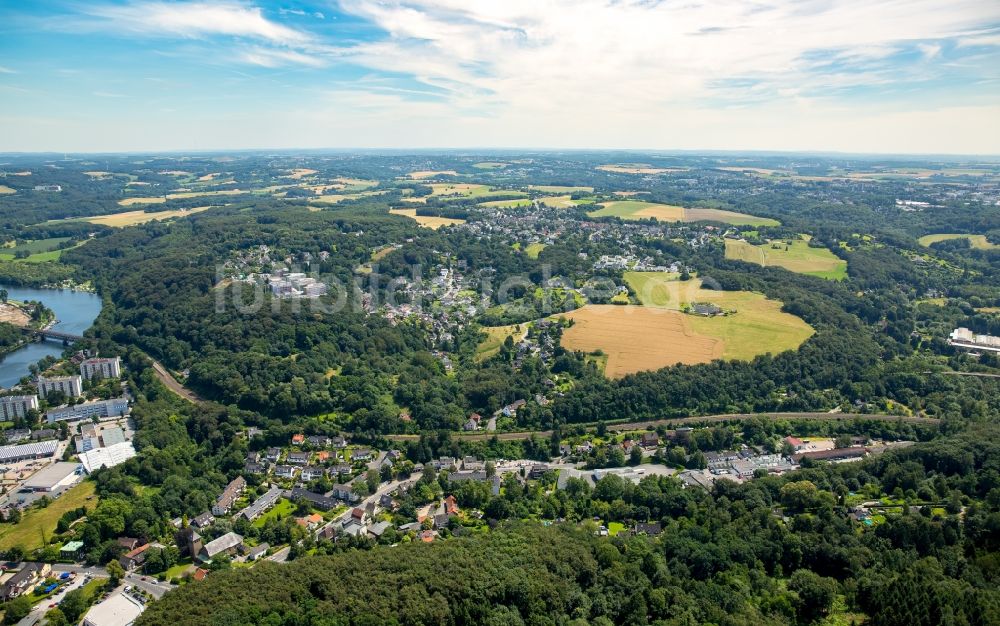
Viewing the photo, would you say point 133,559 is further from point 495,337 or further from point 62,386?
point 495,337

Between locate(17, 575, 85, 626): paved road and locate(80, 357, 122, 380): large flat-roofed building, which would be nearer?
locate(17, 575, 85, 626): paved road

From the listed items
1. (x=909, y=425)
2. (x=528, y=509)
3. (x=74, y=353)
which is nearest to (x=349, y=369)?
(x=528, y=509)

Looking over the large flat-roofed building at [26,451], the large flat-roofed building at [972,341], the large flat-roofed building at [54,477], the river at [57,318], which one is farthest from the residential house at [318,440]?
the large flat-roofed building at [972,341]

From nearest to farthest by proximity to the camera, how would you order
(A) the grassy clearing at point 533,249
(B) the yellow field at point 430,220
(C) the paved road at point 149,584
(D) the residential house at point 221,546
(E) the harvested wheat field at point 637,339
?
(C) the paved road at point 149,584
(D) the residential house at point 221,546
(E) the harvested wheat field at point 637,339
(A) the grassy clearing at point 533,249
(B) the yellow field at point 430,220

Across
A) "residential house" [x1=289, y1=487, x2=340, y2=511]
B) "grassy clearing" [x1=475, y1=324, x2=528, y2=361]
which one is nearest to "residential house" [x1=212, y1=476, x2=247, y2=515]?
"residential house" [x1=289, y1=487, x2=340, y2=511]

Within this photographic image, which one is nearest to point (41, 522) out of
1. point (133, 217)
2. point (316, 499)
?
point (316, 499)

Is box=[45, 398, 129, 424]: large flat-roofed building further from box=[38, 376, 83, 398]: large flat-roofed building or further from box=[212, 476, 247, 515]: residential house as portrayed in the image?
box=[212, 476, 247, 515]: residential house

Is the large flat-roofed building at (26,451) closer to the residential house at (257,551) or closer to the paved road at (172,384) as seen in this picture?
the paved road at (172,384)
